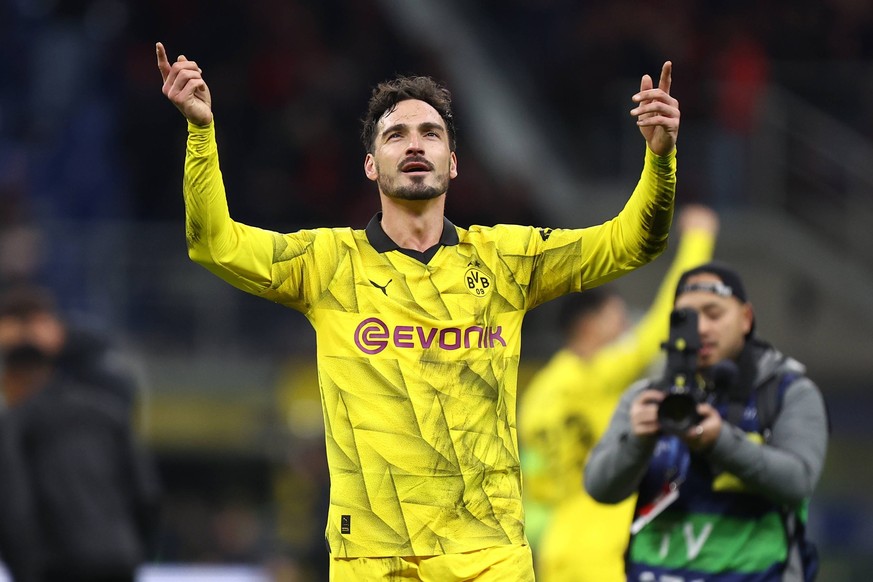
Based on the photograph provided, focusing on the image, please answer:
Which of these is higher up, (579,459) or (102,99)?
(102,99)

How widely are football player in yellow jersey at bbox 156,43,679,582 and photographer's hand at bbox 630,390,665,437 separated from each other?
0.53 m

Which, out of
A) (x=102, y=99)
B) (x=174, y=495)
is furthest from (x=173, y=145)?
(x=174, y=495)

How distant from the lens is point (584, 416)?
8445mm

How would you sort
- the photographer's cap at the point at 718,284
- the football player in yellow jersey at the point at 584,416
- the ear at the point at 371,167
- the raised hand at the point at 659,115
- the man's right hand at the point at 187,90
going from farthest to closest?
the football player in yellow jersey at the point at 584,416
the photographer's cap at the point at 718,284
the ear at the point at 371,167
the raised hand at the point at 659,115
the man's right hand at the point at 187,90

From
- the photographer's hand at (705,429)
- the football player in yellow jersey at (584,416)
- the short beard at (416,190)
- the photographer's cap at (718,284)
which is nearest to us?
the short beard at (416,190)

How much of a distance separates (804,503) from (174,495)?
10953mm

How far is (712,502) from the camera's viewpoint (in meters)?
5.91

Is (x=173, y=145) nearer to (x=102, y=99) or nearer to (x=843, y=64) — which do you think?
(x=102, y=99)

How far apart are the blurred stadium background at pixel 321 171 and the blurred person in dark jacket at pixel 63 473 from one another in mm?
4780

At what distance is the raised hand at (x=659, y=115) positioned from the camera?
197 inches

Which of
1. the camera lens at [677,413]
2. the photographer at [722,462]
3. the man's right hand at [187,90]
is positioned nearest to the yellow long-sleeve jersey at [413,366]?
the man's right hand at [187,90]

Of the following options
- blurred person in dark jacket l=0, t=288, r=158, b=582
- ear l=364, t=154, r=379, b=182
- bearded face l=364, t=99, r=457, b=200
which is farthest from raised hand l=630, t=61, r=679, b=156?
blurred person in dark jacket l=0, t=288, r=158, b=582

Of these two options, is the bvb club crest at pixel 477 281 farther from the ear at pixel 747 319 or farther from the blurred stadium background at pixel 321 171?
the blurred stadium background at pixel 321 171

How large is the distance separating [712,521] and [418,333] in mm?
1426
